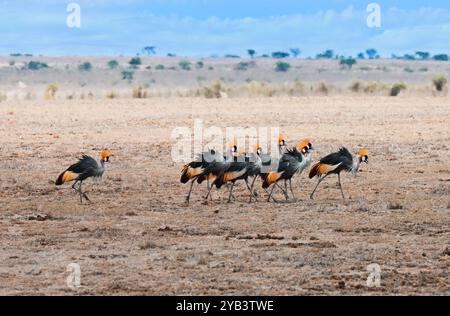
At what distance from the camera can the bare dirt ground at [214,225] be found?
9789mm

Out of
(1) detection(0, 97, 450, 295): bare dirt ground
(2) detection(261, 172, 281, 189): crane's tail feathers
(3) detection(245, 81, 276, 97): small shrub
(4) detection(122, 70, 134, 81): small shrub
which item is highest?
(4) detection(122, 70, 134, 81): small shrub

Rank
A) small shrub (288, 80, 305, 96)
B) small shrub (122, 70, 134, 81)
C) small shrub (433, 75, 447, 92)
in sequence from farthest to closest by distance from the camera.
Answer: small shrub (122, 70, 134, 81)
small shrub (433, 75, 447, 92)
small shrub (288, 80, 305, 96)

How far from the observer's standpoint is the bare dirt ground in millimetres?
9789

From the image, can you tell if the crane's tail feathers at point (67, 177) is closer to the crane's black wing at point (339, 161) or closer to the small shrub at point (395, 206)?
the crane's black wing at point (339, 161)

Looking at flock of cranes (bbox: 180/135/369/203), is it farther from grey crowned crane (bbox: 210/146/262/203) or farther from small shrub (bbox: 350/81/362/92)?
small shrub (bbox: 350/81/362/92)

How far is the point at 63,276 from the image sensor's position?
32.8ft

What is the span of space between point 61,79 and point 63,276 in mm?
68344

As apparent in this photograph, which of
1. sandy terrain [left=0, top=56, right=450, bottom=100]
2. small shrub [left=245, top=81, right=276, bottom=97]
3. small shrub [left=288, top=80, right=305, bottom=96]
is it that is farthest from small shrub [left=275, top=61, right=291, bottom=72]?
small shrub [left=245, top=81, right=276, bottom=97]

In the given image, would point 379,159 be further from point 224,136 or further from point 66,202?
point 66,202

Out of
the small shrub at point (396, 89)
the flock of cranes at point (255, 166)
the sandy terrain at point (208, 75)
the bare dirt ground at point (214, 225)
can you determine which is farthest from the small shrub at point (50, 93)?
the flock of cranes at point (255, 166)

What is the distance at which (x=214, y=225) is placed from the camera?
1313 cm

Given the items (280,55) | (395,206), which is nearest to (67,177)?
(395,206)

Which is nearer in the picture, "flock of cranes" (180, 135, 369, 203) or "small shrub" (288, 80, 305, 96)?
"flock of cranes" (180, 135, 369, 203)

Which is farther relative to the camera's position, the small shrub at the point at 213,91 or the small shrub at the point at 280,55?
the small shrub at the point at 280,55
